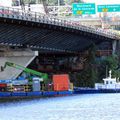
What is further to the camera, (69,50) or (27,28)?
(69,50)

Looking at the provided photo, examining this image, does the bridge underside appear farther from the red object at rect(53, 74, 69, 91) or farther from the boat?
the boat

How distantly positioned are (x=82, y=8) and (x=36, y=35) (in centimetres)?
3425

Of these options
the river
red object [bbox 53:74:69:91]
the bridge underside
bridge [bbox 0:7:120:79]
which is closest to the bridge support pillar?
the bridge underside

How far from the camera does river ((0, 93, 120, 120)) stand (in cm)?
8381

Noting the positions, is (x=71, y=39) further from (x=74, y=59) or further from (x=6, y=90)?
(x=6, y=90)

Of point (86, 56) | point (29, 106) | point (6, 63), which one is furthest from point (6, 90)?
point (86, 56)

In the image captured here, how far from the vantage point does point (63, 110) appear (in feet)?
306

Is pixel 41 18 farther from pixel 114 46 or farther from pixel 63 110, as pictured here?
pixel 63 110

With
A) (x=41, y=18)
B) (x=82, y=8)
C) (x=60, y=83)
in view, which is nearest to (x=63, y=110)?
(x=60, y=83)

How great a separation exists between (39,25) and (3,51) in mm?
8313

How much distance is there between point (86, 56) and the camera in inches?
6220

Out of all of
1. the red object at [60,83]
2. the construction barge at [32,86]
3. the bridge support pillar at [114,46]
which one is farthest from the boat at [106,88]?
the bridge support pillar at [114,46]

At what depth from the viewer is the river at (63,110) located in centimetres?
8381

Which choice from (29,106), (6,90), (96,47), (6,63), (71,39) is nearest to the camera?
(29,106)
